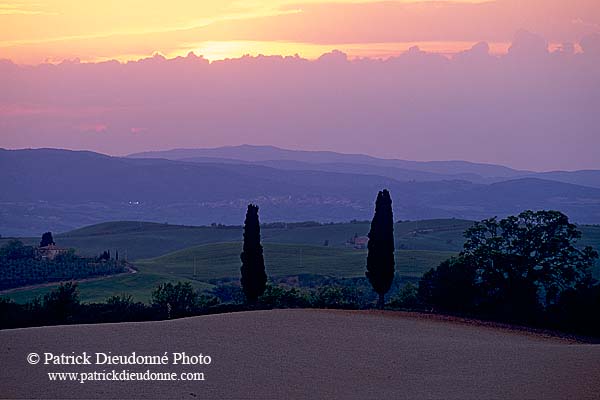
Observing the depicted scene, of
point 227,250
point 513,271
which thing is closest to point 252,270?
point 513,271

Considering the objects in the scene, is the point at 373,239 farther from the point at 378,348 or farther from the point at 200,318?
the point at 378,348

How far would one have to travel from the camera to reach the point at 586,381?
19.5m

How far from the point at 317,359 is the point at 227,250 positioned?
8516cm

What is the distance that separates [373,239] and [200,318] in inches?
433

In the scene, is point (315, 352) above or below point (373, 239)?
below

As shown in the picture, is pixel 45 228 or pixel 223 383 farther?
pixel 45 228

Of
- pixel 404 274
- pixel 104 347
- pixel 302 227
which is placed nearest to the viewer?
pixel 104 347

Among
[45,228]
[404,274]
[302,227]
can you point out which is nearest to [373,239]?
[404,274]

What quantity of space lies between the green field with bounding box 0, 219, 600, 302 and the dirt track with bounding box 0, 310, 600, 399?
131 feet

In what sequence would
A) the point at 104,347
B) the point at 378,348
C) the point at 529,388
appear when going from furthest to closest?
1. the point at 378,348
2. the point at 104,347
3. the point at 529,388

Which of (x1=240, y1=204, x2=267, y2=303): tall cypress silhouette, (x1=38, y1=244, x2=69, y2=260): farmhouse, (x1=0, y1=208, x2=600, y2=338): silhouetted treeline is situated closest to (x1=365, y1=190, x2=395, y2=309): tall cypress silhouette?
(x1=0, y1=208, x2=600, y2=338): silhouetted treeline

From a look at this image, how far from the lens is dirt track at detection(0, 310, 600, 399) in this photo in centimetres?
1866

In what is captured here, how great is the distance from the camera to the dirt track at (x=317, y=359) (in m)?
18.7

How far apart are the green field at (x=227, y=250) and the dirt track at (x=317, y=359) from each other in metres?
39.8
